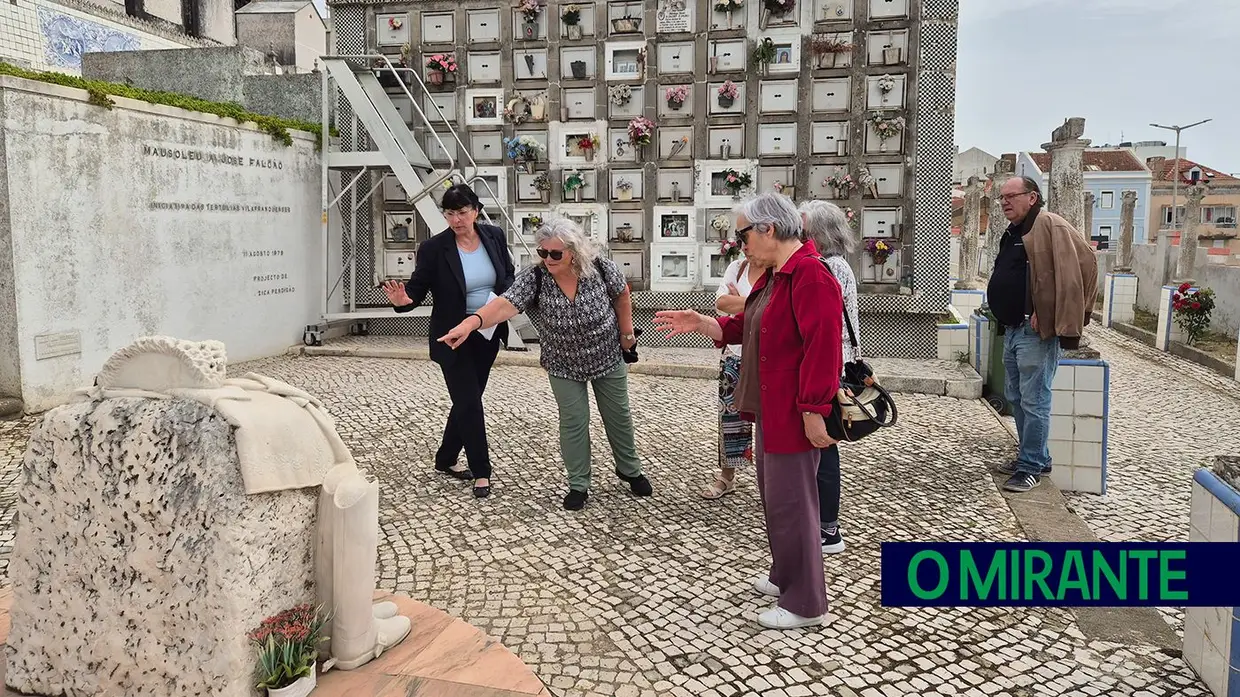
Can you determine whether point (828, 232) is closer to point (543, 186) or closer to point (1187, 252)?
point (543, 186)

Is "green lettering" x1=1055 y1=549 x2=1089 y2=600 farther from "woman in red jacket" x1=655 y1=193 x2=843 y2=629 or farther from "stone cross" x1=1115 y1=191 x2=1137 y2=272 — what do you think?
"stone cross" x1=1115 y1=191 x2=1137 y2=272

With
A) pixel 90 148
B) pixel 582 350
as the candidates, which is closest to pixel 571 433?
pixel 582 350

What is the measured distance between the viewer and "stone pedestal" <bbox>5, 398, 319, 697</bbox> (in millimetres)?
2197

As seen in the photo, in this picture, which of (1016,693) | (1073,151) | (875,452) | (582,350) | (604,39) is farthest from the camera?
(1073,151)

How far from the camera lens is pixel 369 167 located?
9883mm

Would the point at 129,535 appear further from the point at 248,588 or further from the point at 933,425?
the point at 933,425

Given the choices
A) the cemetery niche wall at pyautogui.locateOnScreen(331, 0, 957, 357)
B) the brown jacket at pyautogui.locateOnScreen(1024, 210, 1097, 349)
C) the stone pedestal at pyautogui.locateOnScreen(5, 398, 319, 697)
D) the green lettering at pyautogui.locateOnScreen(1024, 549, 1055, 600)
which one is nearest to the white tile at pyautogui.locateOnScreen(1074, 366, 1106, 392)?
the brown jacket at pyautogui.locateOnScreen(1024, 210, 1097, 349)

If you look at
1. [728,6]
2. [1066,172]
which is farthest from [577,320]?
[1066,172]

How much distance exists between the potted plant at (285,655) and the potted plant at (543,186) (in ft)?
27.5

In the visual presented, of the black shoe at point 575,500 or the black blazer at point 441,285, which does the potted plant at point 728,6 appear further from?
the black shoe at point 575,500

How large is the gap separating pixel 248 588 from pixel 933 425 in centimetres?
534

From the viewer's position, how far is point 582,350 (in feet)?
13.8

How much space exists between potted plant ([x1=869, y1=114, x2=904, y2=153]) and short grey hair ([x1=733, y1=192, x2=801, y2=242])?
7017 mm

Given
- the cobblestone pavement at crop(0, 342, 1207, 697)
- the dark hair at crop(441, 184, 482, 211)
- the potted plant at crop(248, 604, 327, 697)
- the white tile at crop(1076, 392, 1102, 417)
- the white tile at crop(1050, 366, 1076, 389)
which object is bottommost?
the cobblestone pavement at crop(0, 342, 1207, 697)
